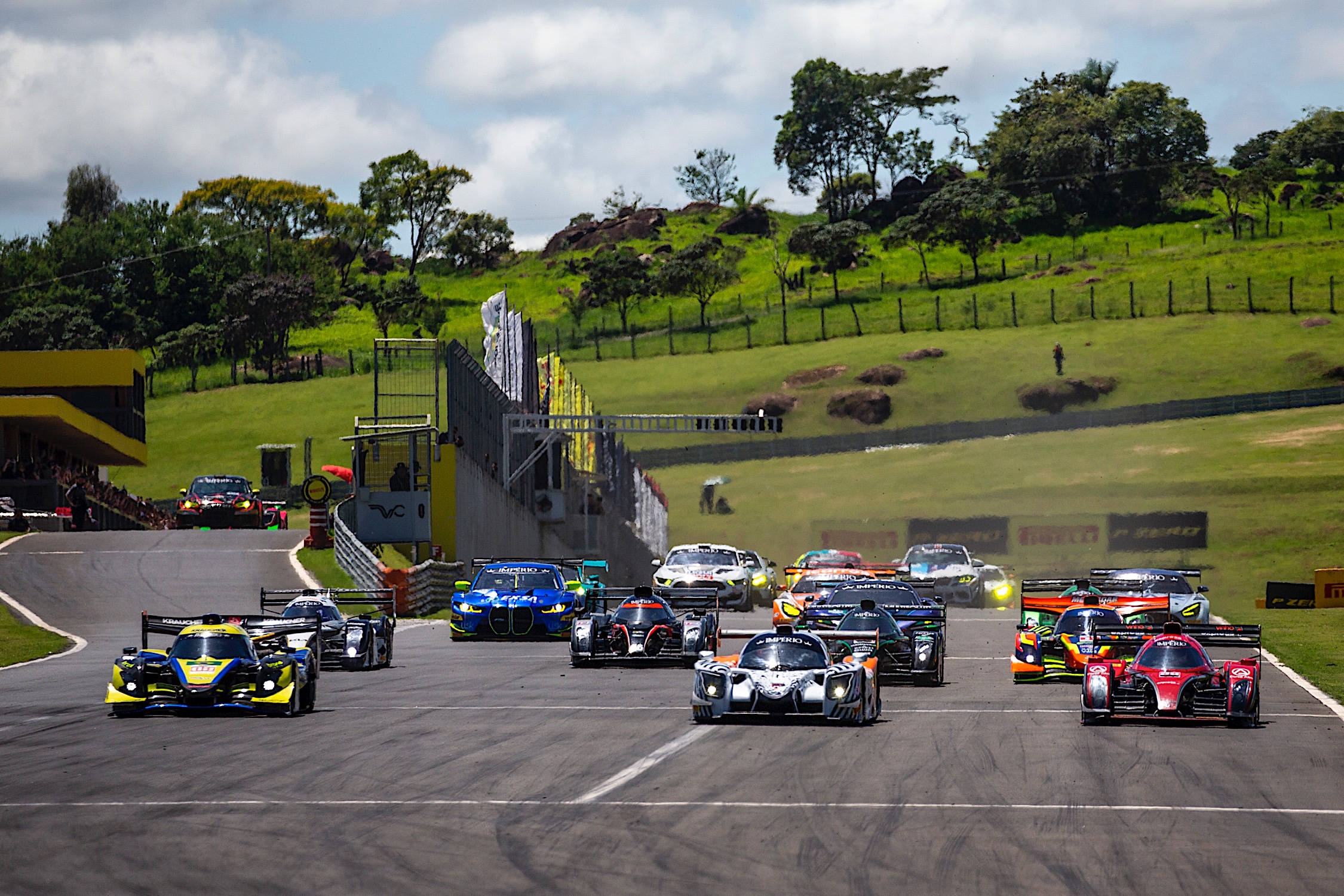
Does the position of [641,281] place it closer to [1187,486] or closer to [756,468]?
[756,468]

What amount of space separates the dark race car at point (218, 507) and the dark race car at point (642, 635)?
3672 cm

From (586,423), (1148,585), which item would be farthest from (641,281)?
(1148,585)

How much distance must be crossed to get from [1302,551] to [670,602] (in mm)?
36333

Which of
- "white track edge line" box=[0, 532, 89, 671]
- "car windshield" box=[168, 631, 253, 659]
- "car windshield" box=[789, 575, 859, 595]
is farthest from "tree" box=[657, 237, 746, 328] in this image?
"car windshield" box=[168, 631, 253, 659]

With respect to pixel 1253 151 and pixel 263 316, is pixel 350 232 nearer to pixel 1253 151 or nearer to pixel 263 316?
pixel 263 316

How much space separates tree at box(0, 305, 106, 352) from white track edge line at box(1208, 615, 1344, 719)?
13155 centimetres

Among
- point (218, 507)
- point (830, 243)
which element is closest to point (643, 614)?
point (218, 507)

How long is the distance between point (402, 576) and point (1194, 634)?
24.1 m

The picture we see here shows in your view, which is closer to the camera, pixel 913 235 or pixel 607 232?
pixel 913 235

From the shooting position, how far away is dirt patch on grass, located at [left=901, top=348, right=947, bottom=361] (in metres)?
105

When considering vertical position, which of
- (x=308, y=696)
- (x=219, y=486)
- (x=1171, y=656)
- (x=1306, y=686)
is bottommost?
(x=1306, y=686)

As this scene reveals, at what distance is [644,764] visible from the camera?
15.9 meters

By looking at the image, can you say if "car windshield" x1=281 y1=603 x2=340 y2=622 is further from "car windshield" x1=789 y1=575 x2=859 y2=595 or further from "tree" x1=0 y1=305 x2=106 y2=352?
"tree" x1=0 y1=305 x2=106 y2=352

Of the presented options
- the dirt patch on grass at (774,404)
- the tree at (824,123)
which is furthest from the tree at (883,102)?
the dirt patch on grass at (774,404)
